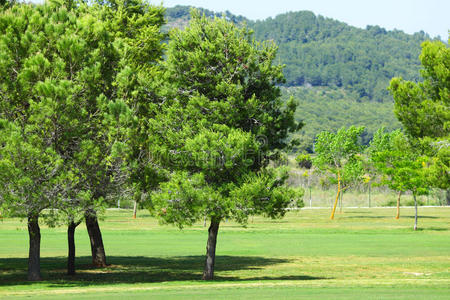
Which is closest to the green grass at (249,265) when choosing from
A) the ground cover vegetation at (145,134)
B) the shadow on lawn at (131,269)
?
the shadow on lawn at (131,269)

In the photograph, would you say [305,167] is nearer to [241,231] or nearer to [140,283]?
[241,231]

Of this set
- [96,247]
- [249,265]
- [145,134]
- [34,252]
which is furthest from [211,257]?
[96,247]

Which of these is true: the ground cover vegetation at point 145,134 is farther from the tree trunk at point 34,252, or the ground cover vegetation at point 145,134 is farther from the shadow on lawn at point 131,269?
the shadow on lawn at point 131,269

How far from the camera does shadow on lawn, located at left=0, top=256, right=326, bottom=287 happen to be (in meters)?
25.5

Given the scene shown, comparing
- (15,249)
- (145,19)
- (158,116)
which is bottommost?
(15,249)

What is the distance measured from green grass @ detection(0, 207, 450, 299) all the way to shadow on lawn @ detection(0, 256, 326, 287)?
0.15ft

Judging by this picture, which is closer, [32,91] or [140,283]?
[32,91]

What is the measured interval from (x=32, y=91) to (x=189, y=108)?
19.3ft

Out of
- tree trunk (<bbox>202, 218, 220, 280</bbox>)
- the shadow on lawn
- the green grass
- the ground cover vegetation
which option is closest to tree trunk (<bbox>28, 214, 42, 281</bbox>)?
the ground cover vegetation

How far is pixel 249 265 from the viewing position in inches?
1211

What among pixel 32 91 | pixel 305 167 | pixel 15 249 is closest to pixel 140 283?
pixel 32 91

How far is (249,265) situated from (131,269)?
5.85 m

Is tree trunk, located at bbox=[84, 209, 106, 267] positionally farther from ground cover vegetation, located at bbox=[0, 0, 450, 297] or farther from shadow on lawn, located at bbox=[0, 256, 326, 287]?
shadow on lawn, located at bbox=[0, 256, 326, 287]

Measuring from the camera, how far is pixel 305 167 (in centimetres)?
14450
